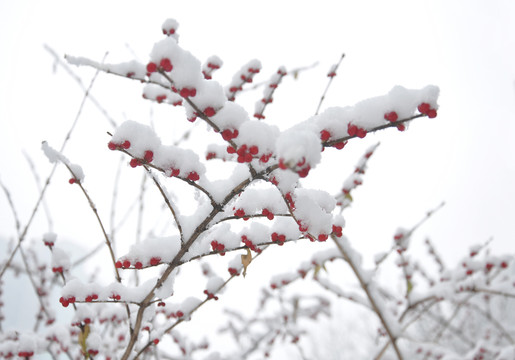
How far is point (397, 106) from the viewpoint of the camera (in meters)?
0.90

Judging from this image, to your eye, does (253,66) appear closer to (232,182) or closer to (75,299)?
(232,182)

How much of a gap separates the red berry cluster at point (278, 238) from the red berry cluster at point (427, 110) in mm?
669

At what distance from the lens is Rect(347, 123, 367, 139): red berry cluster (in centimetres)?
89

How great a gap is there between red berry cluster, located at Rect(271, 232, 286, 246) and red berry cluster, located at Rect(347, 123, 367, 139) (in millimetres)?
544

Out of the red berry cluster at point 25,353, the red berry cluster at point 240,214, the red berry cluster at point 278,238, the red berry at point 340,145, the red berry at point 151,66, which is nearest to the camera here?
the red berry at point 151,66

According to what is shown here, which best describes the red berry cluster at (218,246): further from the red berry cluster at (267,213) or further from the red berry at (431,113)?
the red berry at (431,113)

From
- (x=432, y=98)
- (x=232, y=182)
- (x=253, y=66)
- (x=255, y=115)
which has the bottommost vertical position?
(x=432, y=98)

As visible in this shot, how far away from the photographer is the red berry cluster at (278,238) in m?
1.26

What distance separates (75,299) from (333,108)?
50.6 inches

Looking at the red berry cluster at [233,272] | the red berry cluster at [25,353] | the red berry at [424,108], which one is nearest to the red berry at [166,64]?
the red berry at [424,108]

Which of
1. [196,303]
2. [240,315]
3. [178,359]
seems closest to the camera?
[196,303]

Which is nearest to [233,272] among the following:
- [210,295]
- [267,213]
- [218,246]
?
[210,295]

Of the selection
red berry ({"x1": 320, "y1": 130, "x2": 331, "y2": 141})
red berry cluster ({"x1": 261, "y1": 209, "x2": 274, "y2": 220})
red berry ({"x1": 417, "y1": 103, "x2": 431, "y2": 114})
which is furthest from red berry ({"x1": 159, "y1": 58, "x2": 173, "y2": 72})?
red berry ({"x1": 417, "y1": 103, "x2": 431, "y2": 114})

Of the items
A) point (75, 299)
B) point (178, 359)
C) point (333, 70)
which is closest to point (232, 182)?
point (75, 299)
